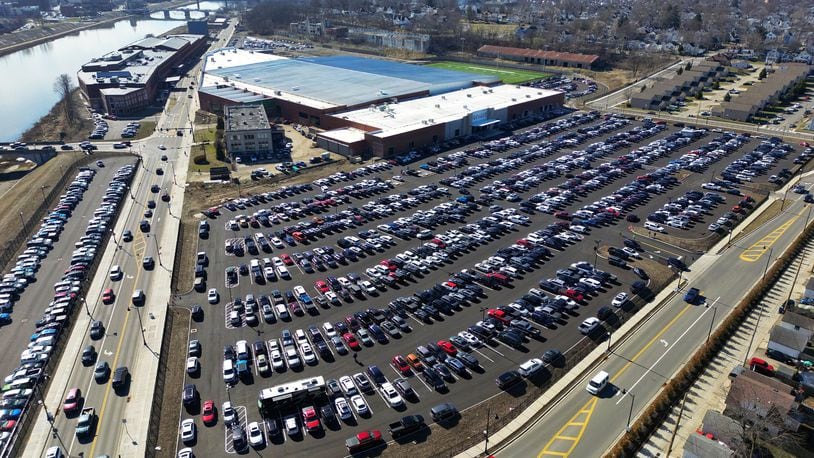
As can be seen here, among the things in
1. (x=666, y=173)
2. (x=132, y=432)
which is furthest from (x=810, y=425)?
(x=666, y=173)

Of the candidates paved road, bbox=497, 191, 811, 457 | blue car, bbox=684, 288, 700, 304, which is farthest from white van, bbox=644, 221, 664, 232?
blue car, bbox=684, 288, 700, 304

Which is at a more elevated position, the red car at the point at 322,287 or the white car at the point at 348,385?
the red car at the point at 322,287

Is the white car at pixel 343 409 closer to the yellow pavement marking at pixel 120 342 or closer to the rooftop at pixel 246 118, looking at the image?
the yellow pavement marking at pixel 120 342

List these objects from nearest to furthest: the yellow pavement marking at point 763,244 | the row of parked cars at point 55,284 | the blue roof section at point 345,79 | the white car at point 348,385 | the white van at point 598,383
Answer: the white van at point 598,383 → the row of parked cars at point 55,284 → the white car at point 348,385 → the yellow pavement marking at point 763,244 → the blue roof section at point 345,79

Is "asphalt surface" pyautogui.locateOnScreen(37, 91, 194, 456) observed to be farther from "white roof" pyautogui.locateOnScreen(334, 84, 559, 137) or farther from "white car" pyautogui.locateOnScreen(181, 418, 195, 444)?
"white roof" pyautogui.locateOnScreen(334, 84, 559, 137)

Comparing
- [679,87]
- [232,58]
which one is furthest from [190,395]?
[232,58]

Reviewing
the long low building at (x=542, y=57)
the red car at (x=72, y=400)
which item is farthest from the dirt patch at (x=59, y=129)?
the long low building at (x=542, y=57)
